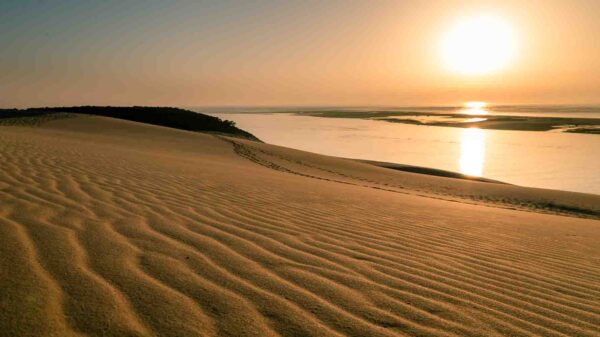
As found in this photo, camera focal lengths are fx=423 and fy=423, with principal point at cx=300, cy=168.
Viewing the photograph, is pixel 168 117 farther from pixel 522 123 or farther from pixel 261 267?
pixel 522 123

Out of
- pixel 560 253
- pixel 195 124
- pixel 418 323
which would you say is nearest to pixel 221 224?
pixel 418 323

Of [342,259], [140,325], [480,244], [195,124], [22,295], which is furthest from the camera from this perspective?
[195,124]

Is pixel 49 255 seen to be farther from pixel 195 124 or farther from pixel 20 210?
pixel 195 124

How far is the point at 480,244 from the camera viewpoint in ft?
14.9

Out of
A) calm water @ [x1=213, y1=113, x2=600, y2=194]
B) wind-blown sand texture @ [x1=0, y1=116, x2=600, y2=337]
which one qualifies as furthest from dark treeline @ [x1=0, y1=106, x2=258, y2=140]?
wind-blown sand texture @ [x1=0, y1=116, x2=600, y2=337]

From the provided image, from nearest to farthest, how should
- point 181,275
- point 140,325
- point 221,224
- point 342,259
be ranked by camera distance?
1. point 140,325
2. point 181,275
3. point 342,259
4. point 221,224

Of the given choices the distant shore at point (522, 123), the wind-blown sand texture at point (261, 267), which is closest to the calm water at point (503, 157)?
the distant shore at point (522, 123)

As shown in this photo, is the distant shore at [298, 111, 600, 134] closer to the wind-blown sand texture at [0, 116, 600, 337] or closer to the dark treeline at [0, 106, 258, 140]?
the dark treeline at [0, 106, 258, 140]

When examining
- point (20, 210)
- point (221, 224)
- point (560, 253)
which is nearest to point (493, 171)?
point (560, 253)

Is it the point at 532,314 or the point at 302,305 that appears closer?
the point at 302,305

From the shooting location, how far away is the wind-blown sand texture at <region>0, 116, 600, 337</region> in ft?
6.88

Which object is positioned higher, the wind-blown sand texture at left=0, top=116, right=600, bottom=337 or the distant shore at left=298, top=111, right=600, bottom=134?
the distant shore at left=298, top=111, right=600, bottom=134

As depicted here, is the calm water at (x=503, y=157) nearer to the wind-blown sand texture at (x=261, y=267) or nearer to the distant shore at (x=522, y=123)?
the distant shore at (x=522, y=123)

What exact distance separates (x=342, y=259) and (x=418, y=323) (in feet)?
3.59
